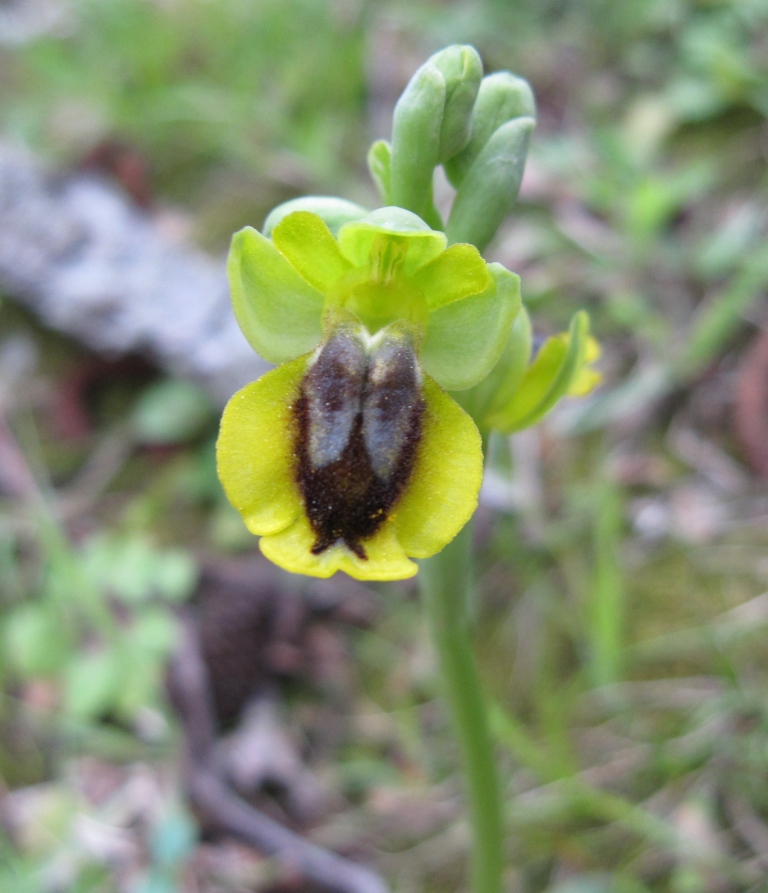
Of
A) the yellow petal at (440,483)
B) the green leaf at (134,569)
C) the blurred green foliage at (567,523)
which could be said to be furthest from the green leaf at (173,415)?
the yellow petal at (440,483)

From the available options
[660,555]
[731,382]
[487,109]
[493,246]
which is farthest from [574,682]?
[493,246]

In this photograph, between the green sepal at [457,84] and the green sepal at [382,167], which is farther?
the green sepal at [382,167]

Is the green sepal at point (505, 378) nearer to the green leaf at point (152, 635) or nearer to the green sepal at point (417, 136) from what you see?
the green sepal at point (417, 136)

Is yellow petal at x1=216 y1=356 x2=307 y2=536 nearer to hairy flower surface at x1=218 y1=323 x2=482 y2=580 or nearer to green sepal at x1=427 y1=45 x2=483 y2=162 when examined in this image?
hairy flower surface at x1=218 y1=323 x2=482 y2=580

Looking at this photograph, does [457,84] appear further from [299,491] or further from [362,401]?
[299,491]

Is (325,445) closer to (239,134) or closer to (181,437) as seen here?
(181,437)
